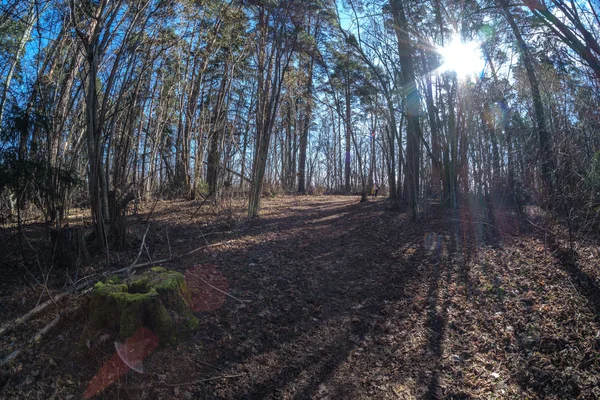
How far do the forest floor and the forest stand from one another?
0.02 meters

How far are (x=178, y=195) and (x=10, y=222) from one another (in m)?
5.59

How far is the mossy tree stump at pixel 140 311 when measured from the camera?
121 inches

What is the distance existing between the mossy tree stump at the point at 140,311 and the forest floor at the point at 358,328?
142 mm

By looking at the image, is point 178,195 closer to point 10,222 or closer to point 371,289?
point 10,222

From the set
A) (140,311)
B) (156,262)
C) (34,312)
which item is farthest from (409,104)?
(34,312)

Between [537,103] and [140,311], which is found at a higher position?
[537,103]

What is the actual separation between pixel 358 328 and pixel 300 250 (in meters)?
2.55

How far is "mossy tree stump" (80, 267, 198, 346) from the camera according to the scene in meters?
3.08

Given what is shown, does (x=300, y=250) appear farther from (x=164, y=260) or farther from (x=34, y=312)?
(x=34, y=312)

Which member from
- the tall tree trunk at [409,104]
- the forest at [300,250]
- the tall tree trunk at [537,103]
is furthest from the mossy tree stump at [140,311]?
the tall tree trunk at [409,104]

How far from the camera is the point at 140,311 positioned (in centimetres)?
312

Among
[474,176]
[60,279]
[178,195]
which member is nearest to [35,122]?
[60,279]

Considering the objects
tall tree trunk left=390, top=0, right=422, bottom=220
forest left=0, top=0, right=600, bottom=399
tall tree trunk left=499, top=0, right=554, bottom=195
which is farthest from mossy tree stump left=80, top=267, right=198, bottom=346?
tall tree trunk left=390, top=0, right=422, bottom=220

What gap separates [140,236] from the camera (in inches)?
234
